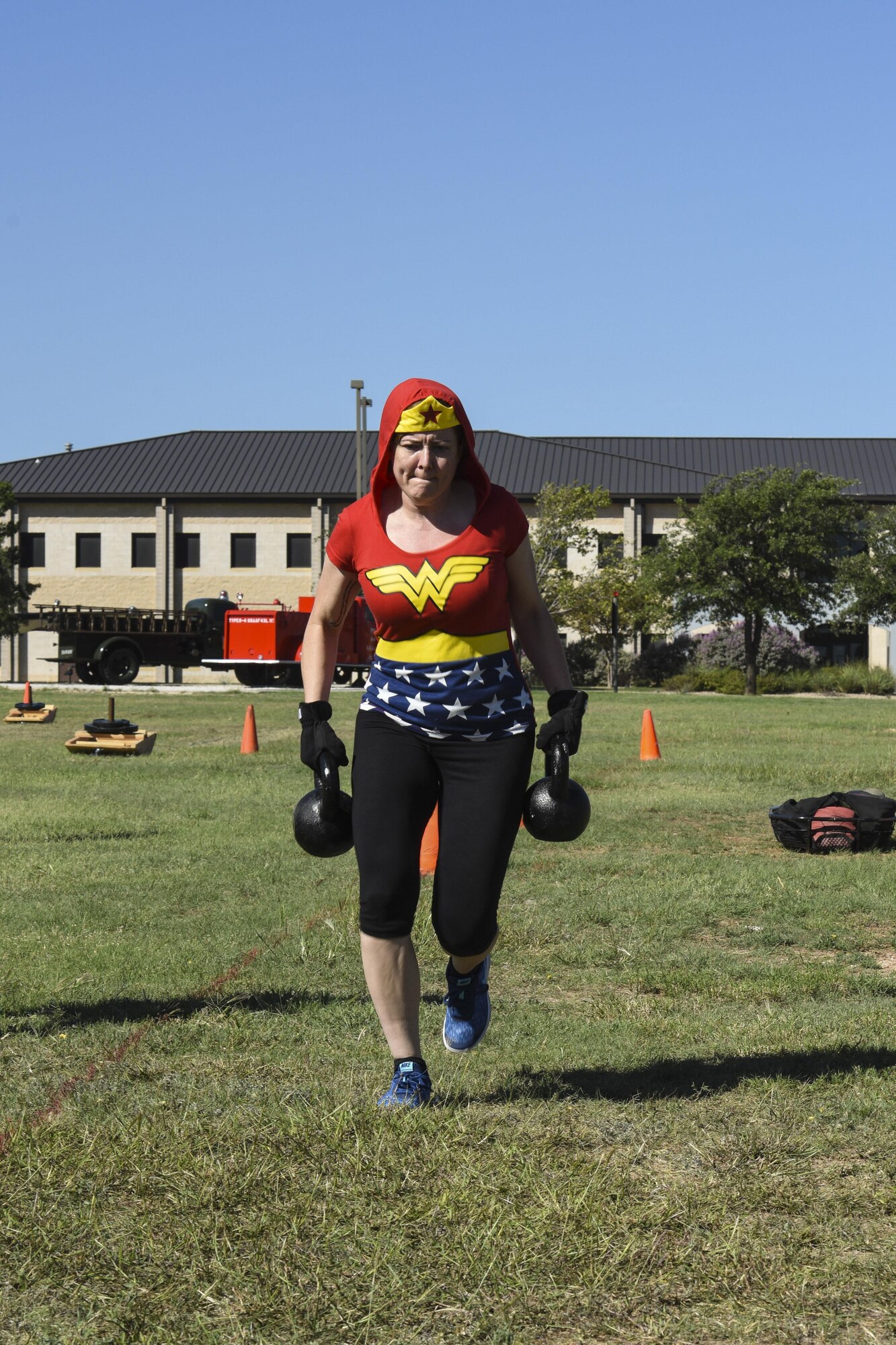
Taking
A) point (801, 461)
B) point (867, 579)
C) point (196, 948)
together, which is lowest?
point (196, 948)

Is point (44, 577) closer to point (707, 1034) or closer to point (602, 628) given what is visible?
point (602, 628)

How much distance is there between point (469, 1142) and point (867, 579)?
40.8m

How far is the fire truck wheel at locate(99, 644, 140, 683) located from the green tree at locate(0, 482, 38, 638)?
892 centimetres

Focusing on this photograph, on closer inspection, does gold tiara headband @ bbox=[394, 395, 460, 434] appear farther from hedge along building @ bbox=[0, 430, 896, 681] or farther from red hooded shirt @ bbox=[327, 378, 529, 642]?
hedge along building @ bbox=[0, 430, 896, 681]

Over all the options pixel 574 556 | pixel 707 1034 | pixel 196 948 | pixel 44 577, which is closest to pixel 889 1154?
pixel 707 1034

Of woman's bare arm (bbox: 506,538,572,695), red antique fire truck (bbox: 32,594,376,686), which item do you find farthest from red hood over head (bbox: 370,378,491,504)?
red antique fire truck (bbox: 32,594,376,686)

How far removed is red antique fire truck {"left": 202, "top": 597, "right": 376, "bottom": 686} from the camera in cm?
4078

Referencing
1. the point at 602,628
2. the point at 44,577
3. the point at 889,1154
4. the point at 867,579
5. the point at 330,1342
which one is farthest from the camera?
the point at 44,577

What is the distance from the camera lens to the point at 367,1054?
479 centimetres

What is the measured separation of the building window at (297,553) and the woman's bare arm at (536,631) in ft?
183

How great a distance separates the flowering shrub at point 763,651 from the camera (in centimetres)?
4881

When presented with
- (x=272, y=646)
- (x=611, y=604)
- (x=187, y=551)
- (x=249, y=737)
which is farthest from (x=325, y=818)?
(x=187, y=551)

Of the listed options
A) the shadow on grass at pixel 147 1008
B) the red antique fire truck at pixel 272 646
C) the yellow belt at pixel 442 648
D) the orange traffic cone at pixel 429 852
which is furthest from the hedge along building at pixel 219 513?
the yellow belt at pixel 442 648

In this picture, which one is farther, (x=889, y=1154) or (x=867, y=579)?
(x=867, y=579)
